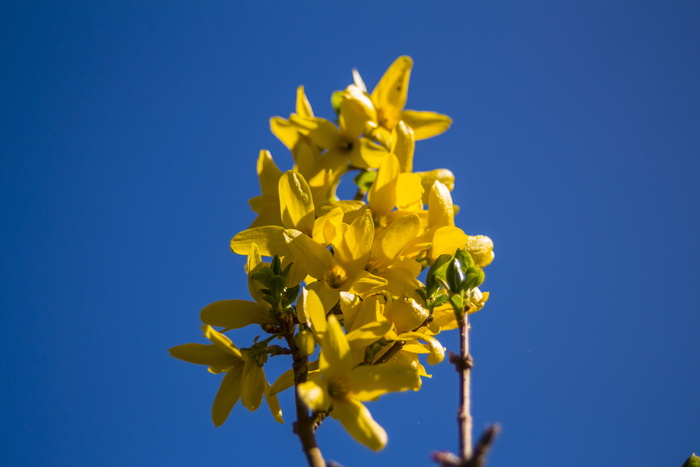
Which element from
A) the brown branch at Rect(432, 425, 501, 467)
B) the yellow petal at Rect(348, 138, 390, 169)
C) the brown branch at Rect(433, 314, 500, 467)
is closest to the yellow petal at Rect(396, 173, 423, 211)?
the yellow petal at Rect(348, 138, 390, 169)

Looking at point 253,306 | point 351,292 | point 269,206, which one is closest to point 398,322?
point 351,292

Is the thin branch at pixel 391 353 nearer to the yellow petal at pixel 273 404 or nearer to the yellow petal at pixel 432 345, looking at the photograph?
the yellow petal at pixel 432 345

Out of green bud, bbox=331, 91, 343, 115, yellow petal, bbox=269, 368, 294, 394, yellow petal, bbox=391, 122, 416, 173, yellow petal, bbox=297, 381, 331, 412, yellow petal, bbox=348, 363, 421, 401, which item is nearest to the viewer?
yellow petal, bbox=297, 381, 331, 412

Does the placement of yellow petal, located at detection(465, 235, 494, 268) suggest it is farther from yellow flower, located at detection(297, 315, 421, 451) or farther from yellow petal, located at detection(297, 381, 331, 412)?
yellow petal, located at detection(297, 381, 331, 412)

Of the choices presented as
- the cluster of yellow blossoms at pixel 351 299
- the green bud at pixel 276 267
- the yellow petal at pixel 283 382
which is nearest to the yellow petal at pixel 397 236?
the cluster of yellow blossoms at pixel 351 299

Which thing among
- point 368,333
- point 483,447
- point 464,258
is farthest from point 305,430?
point 464,258

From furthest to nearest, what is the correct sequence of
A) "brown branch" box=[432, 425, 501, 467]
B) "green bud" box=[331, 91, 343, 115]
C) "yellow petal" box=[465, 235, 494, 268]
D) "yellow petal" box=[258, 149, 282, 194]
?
1. "green bud" box=[331, 91, 343, 115]
2. "yellow petal" box=[258, 149, 282, 194]
3. "yellow petal" box=[465, 235, 494, 268]
4. "brown branch" box=[432, 425, 501, 467]
